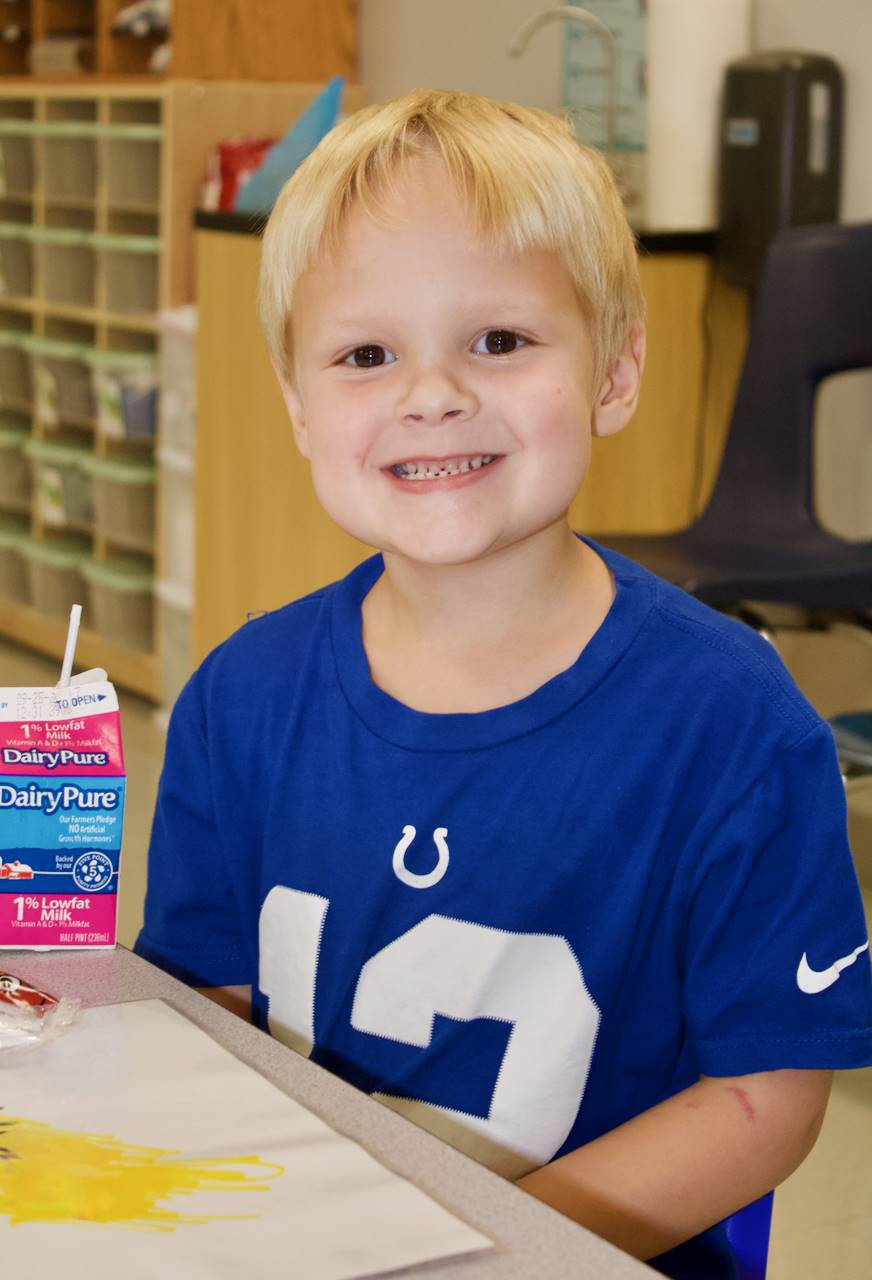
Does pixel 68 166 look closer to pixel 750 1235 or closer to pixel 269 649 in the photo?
pixel 269 649

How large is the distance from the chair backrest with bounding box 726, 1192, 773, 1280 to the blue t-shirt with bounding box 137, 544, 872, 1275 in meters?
0.04

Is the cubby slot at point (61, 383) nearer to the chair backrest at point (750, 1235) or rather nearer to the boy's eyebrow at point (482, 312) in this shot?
the boy's eyebrow at point (482, 312)

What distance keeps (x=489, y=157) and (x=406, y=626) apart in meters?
0.26

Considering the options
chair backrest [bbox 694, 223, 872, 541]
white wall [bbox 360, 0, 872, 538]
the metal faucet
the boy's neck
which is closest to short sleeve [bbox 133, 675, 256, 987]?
the boy's neck

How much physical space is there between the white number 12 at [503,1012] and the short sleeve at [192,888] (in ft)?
0.32

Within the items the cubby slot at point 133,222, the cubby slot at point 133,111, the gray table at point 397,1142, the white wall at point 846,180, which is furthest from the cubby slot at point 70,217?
the gray table at point 397,1142

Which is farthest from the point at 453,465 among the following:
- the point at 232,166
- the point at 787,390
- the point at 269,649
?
Result: the point at 232,166

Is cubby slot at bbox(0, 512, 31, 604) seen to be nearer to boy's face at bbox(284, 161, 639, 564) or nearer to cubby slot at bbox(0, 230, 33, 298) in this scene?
cubby slot at bbox(0, 230, 33, 298)

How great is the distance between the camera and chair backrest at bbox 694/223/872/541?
8.01 ft

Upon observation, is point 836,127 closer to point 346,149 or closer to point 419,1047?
point 346,149

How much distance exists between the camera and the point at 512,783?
88cm

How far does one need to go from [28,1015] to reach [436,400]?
37cm

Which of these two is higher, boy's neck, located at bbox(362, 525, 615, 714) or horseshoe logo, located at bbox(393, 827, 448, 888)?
boy's neck, located at bbox(362, 525, 615, 714)

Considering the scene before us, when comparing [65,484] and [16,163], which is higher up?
[16,163]
